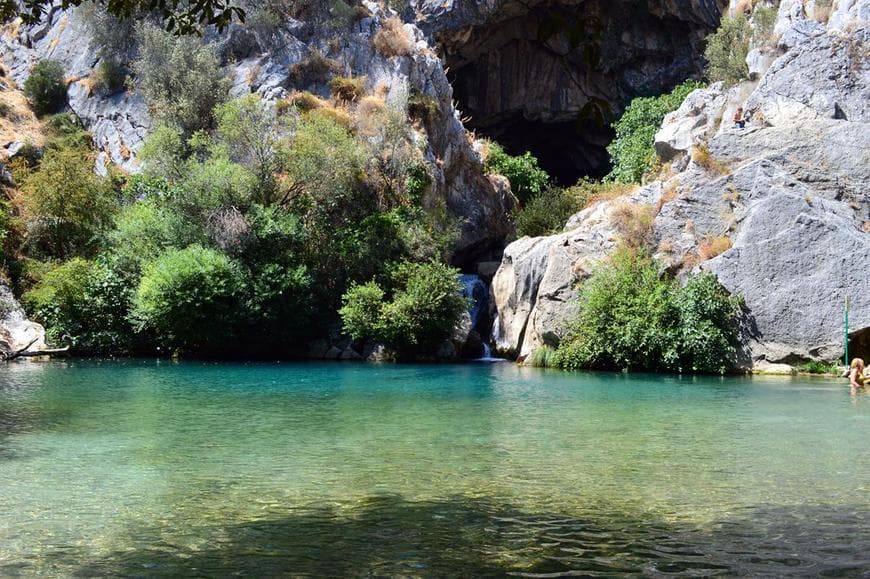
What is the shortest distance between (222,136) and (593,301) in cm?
1705

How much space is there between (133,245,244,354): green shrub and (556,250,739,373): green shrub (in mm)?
11955

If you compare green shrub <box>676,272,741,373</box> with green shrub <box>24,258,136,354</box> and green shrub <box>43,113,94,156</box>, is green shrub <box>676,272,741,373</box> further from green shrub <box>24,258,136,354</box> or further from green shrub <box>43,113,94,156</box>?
green shrub <box>43,113,94,156</box>

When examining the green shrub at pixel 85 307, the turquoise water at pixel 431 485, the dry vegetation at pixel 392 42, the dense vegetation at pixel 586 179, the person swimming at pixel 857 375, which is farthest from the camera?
the dry vegetation at pixel 392 42

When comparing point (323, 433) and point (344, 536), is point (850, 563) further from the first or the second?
point (323, 433)

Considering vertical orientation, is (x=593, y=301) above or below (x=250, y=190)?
below

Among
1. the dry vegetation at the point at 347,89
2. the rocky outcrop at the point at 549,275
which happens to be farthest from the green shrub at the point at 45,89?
the rocky outcrop at the point at 549,275

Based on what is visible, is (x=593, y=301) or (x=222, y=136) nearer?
(x=593, y=301)

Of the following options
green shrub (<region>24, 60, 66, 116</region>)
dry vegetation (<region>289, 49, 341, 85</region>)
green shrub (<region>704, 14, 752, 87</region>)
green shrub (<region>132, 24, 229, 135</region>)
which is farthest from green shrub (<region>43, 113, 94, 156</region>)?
green shrub (<region>704, 14, 752, 87</region>)

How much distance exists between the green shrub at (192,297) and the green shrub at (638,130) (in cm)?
1803

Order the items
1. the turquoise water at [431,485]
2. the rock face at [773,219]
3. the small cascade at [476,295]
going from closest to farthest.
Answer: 1. the turquoise water at [431,485]
2. the rock face at [773,219]
3. the small cascade at [476,295]

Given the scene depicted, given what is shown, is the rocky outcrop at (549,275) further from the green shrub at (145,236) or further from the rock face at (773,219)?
the green shrub at (145,236)

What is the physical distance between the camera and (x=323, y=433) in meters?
12.8

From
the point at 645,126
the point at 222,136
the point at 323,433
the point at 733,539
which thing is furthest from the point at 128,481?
the point at 645,126

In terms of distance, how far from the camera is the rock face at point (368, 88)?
38188mm
